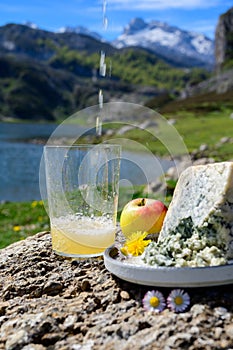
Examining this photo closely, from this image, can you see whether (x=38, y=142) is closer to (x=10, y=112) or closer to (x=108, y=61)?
(x=108, y=61)

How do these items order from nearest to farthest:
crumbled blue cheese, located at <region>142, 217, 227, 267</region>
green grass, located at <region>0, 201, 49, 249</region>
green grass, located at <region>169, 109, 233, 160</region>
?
crumbled blue cheese, located at <region>142, 217, 227, 267</region>
green grass, located at <region>0, 201, 49, 249</region>
green grass, located at <region>169, 109, 233, 160</region>

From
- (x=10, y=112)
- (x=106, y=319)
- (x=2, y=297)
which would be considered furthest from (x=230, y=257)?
(x=10, y=112)

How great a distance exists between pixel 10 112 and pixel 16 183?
164 metres

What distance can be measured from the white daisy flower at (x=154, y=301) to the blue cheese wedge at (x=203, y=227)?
0.18 meters

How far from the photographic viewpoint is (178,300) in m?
2.78

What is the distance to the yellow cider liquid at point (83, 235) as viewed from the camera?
12.5ft

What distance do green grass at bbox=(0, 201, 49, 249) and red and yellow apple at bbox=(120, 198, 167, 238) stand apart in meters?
4.74

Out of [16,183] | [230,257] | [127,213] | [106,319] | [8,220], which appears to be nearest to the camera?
[106,319]

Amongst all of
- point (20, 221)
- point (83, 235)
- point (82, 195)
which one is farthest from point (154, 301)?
point (20, 221)

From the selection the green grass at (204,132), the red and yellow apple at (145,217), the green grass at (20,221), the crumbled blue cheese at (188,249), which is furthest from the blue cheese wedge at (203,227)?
the green grass at (204,132)

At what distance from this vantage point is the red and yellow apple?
13.5 feet

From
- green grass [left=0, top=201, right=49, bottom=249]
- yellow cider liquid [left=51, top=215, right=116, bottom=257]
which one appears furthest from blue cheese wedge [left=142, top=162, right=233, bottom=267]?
green grass [left=0, top=201, right=49, bottom=249]

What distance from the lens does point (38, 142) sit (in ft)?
179

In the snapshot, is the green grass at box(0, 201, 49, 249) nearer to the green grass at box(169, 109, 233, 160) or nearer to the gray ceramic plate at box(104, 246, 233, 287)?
the gray ceramic plate at box(104, 246, 233, 287)
